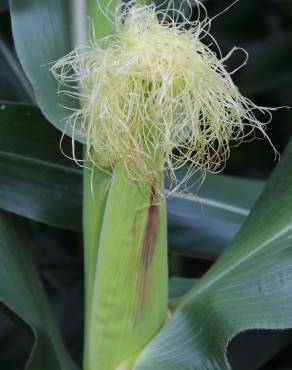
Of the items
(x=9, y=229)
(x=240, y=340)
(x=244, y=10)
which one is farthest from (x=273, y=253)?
(x=244, y=10)

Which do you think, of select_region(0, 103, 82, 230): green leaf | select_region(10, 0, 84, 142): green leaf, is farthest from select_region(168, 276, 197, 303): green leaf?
select_region(10, 0, 84, 142): green leaf

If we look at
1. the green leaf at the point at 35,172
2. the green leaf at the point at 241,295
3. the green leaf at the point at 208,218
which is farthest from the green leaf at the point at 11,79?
the green leaf at the point at 241,295

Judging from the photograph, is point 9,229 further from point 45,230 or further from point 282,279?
point 45,230

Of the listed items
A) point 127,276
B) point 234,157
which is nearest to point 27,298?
→ point 127,276

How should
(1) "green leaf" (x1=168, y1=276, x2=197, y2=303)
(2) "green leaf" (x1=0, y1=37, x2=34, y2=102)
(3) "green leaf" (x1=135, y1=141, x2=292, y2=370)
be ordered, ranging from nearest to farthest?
(3) "green leaf" (x1=135, y1=141, x2=292, y2=370), (1) "green leaf" (x1=168, y1=276, x2=197, y2=303), (2) "green leaf" (x1=0, y1=37, x2=34, y2=102)

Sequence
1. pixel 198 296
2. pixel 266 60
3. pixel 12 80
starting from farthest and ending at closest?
pixel 266 60, pixel 12 80, pixel 198 296

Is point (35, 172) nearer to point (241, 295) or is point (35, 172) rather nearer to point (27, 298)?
point (27, 298)

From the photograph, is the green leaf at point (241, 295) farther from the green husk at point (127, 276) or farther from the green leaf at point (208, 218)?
the green leaf at point (208, 218)

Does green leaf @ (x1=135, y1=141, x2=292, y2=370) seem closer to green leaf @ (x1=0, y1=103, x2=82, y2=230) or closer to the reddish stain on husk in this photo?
the reddish stain on husk
